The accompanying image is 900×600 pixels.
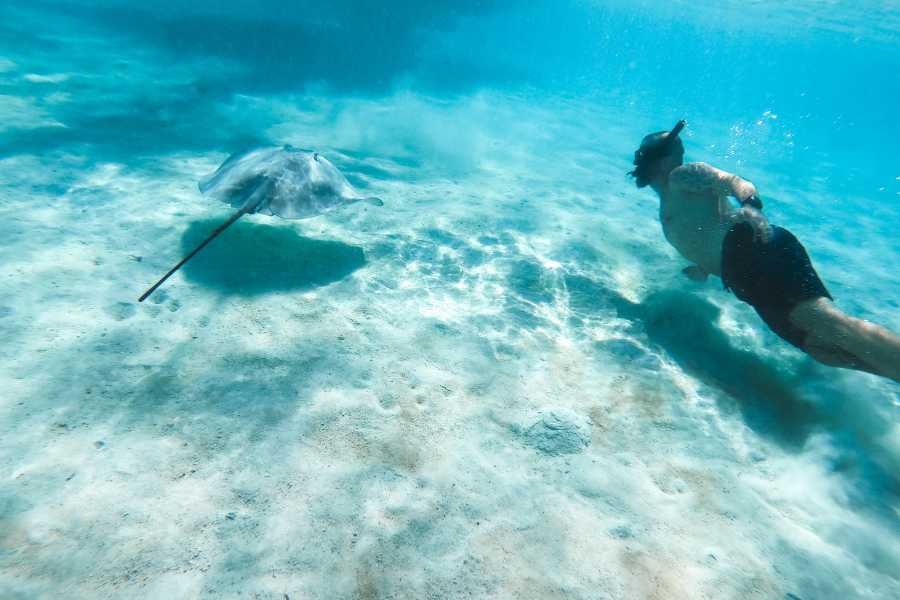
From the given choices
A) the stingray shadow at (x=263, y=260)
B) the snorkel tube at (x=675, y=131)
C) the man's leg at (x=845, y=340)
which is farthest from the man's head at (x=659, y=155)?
the stingray shadow at (x=263, y=260)

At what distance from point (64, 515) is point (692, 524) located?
4.56 meters

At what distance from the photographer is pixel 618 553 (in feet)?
10.1

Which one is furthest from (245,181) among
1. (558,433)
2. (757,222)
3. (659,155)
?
(757,222)

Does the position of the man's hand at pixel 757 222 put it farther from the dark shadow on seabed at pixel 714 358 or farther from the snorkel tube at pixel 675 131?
the dark shadow on seabed at pixel 714 358

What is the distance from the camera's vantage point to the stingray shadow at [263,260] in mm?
5645

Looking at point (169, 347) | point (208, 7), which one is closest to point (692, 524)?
point (169, 347)

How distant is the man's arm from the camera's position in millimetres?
5205

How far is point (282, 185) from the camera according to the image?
5.62 metres

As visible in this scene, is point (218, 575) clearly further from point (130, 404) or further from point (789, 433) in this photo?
point (789, 433)

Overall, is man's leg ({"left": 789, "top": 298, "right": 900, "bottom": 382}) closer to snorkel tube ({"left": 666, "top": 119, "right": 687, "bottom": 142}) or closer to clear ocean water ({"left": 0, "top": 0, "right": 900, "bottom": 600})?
clear ocean water ({"left": 0, "top": 0, "right": 900, "bottom": 600})

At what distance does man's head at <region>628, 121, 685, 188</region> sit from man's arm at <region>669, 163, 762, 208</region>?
0.45 m

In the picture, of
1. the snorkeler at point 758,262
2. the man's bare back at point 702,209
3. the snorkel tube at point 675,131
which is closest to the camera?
the snorkeler at point 758,262

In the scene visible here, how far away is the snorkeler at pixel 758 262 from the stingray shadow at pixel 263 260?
476cm

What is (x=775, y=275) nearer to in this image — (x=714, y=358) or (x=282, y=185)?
(x=714, y=358)
